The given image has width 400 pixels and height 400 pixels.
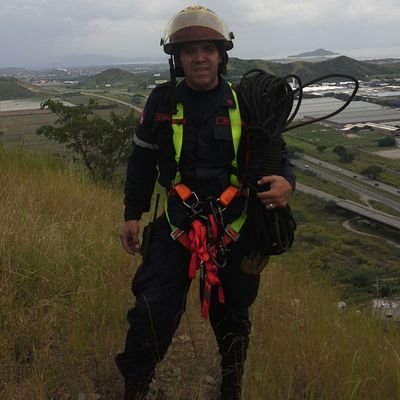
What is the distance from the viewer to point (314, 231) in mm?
18250

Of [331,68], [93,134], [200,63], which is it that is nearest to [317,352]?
[200,63]

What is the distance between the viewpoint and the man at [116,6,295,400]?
81.7 inches

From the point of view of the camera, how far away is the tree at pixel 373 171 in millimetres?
32344

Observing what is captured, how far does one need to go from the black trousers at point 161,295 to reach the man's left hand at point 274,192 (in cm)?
27

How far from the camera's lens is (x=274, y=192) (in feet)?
6.66

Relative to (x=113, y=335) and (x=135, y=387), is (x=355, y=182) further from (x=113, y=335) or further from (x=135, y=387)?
(x=135, y=387)

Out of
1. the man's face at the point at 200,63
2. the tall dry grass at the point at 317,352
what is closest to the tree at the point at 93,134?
the tall dry grass at the point at 317,352

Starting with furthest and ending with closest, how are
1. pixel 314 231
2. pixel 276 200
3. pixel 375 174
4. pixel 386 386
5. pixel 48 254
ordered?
pixel 375 174 < pixel 314 231 < pixel 48 254 < pixel 386 386 < pixel 276 200

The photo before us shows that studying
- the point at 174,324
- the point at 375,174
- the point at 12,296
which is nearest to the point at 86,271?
the point at 12,296

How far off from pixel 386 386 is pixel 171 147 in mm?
1634

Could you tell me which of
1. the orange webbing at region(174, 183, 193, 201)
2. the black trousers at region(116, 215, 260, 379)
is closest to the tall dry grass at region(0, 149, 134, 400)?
the black trousers at region(116, 215, 260, 379)

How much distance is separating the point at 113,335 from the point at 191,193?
106 centimetres

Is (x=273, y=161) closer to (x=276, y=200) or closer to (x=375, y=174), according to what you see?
(x=276, y=200)

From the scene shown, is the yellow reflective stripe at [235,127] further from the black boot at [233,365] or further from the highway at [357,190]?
the highway at [357,190]
